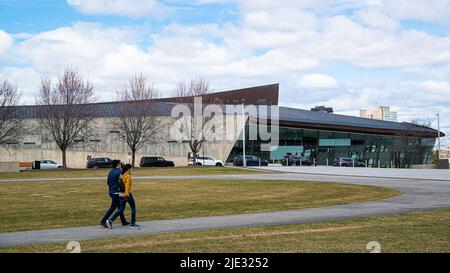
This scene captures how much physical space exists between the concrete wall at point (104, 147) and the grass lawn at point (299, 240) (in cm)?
6681

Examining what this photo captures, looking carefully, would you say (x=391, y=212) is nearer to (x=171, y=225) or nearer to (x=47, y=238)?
→ (x=171, y=225)

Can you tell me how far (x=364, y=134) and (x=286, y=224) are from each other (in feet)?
243

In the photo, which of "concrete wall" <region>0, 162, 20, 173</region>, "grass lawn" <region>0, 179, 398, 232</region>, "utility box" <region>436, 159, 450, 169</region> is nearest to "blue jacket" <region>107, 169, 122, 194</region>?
"grass lawn" <region>0, 179, 398, 232</region>

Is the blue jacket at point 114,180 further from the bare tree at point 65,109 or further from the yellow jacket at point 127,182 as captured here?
the bare tree at point 65,109

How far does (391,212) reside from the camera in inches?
696

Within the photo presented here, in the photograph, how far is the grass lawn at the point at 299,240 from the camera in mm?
10867

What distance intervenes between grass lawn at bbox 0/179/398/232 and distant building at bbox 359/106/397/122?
345 ft

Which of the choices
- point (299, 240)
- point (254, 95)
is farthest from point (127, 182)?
point (254, 95)

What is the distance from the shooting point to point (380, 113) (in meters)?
131

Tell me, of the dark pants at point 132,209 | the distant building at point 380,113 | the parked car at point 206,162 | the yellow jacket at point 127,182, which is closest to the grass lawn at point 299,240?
the dark pants at point 132,209

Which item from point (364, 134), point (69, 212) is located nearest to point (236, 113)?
point (364, 134)

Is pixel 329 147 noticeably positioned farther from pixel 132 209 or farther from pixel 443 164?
pixel 132 209

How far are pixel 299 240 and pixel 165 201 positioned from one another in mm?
11538

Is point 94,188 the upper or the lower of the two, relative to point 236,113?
lower
